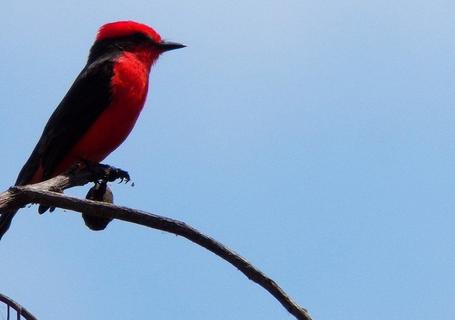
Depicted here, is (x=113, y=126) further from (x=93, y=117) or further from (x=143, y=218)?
(x=143, y=218)

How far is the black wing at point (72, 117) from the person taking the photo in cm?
721

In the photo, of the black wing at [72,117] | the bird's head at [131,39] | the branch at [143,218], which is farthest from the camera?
the bird's head at [131,39]

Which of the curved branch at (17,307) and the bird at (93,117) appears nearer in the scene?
the curved branch at (17,307)

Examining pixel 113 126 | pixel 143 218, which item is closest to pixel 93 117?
pixel 113 126

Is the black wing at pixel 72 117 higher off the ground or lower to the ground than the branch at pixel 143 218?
higher

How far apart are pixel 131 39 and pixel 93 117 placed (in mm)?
1639

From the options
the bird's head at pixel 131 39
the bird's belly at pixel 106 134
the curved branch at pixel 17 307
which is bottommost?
the curved branch at pixel 17 307

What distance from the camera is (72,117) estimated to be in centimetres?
772

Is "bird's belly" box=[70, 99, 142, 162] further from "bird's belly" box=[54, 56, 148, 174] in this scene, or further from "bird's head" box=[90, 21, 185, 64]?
"bird's head" box=[90, 21, 185, 64]

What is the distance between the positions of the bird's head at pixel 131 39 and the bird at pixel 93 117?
306 millimetres

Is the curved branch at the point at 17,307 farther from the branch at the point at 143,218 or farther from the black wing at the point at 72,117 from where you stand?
the black wing at the point at 72,117

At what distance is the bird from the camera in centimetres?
730

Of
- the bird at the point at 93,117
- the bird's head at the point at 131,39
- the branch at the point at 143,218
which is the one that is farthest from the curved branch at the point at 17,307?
the bird's head at the point at 131,39

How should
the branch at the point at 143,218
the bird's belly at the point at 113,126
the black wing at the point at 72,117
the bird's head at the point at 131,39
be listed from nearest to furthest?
the branch at the point at 143,218 < the black wing at the point at 72,117 < the bird's belly at the point at 113,126 < the bird's head at the point at 131,39
